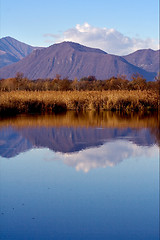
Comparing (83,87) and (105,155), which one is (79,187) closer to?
(105,155)

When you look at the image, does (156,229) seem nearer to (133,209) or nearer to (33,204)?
(133,209)

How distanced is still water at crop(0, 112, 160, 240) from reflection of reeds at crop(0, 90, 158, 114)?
8188 mm

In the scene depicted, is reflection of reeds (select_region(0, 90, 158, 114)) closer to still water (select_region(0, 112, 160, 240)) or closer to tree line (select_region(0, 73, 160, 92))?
tree line (select_region(0, 73, 160, 92))

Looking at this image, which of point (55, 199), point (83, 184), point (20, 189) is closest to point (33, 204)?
point (55, 199)

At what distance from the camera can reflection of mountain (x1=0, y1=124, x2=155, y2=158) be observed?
761cm

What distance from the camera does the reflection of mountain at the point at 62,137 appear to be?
761 cm

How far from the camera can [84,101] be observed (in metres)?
18.6

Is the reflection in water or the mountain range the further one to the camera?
the mountain range

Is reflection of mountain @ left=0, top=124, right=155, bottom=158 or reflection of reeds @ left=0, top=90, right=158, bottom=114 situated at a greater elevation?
reflection of reeds @ left=0, top=90, right=158, bottom=114

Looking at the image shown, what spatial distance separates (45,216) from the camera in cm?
375

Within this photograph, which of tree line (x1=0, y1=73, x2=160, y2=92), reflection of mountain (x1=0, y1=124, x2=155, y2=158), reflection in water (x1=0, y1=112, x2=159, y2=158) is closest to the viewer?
reflection of mountain (x1=0, y1=124, x2=155, y2=158)

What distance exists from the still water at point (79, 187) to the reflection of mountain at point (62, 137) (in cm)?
2

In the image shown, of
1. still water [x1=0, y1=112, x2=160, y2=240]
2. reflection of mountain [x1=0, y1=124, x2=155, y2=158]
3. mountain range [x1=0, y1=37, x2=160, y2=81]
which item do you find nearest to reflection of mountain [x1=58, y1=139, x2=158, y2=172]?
still water [x1=0, y1=112, x2=160, y2=240]

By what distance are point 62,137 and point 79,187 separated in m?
4.13
